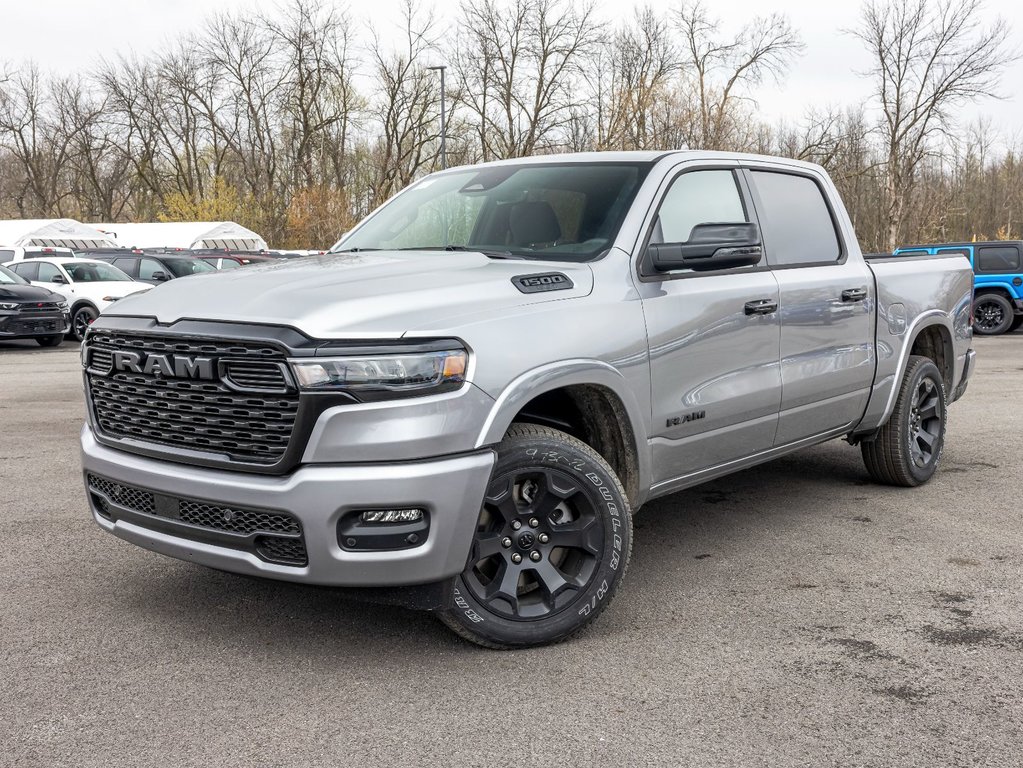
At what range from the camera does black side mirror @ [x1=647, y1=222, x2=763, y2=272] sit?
4.22 meters

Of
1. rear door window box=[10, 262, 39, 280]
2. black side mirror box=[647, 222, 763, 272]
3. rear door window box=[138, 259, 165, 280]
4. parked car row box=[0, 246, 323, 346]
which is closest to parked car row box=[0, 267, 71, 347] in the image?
parked car row box=[0, 246, 323, 346]

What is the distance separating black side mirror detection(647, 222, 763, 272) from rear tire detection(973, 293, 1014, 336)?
18.1 metres

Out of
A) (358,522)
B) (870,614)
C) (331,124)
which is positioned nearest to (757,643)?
(870,614)

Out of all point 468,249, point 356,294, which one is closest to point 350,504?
point 356,294

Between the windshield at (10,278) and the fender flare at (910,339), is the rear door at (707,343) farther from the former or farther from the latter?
the windshield at (10,278)

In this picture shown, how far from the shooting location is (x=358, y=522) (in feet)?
11.1

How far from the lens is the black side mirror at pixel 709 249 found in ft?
13.8

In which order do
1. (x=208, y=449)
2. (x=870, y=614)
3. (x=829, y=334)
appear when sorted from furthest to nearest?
1. (x=829, y=334)
2. (x=870, y=614)
3. (x=208, y=449)

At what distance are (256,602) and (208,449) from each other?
1.00 m

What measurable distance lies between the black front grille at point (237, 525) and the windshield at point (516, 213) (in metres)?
1.61

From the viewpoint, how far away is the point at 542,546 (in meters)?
3.78

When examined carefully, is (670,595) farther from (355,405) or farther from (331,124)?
(331,124)

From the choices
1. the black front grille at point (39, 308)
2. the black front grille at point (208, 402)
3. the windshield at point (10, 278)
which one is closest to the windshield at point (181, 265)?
the windshield at point (10, 278)

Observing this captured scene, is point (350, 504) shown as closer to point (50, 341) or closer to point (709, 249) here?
point (709, 249)
